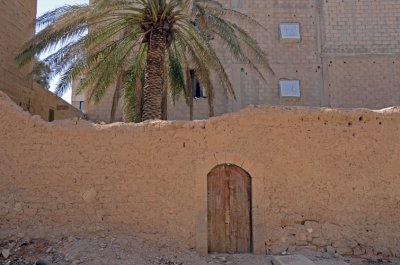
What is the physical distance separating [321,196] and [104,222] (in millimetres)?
3798

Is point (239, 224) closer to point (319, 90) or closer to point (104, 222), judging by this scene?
point (104, 222)

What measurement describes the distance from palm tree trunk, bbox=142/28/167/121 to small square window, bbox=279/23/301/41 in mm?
8207

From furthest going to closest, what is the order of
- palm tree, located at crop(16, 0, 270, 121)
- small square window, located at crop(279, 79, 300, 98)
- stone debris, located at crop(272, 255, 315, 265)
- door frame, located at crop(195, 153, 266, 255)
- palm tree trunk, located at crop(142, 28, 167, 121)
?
small square window, located at crop(279, 79, 300, 98) → palm tree trunk, located at crop(142, 28, 167, 121) → palm tree, located at crop(16, 0, 270, 121) → door frame, located at crop(195, 153, 266, 255) → stone debris, located at crop(272, 255, 315, 265)

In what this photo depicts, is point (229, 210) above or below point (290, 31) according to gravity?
below

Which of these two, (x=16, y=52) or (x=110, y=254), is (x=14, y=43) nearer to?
(x=16, y=52)

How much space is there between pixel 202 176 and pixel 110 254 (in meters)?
1.98

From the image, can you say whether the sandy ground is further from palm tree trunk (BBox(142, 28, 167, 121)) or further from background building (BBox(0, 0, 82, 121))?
background building (BBox(0, 0, 82, 121))

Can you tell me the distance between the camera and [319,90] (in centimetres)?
1717

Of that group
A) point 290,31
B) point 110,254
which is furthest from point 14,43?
point 290,31

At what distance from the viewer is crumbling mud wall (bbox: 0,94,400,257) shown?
7555 millimetres

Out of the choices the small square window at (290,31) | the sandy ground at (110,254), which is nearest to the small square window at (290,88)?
the small square window at (290,31)

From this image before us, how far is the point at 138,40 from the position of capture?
10281 mm

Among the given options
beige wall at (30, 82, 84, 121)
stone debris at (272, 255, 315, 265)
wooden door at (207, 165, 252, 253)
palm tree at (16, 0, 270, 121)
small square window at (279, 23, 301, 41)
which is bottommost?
stone debris at (272, 255, 315, 265)

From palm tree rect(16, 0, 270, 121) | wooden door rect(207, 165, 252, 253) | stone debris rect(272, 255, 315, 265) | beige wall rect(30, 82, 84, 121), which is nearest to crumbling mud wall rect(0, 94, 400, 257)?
wooden door rect(207, 165, 252, 253)
